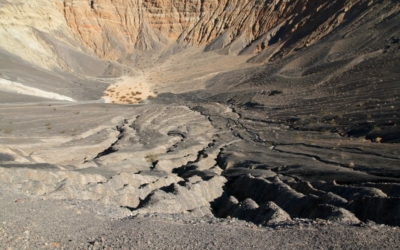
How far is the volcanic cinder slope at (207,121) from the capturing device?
29.5ft

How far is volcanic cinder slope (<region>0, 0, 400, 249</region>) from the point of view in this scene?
898 centimetres

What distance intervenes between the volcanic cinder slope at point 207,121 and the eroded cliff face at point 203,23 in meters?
0.29

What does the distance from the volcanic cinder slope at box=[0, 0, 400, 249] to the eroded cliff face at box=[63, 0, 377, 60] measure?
295 millimetres

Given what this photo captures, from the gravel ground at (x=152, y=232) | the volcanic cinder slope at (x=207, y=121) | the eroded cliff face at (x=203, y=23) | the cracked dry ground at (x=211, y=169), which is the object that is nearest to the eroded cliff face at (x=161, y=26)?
the eroded cliff face at (x=203, y=23)

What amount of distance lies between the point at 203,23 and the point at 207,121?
142ft

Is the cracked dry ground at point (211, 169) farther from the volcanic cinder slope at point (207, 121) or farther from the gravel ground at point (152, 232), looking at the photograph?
the gravel ground at point (152, 232)

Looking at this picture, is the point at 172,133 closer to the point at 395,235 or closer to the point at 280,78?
the point at 280,78

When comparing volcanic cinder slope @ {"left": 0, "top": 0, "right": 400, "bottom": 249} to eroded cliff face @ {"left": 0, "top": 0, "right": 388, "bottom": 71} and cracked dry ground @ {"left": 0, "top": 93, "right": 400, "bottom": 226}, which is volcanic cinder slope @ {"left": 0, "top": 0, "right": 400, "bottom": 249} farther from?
eroded cliff face @ {"left": 0, "top": 0, "right": 388, "bottom": 71}

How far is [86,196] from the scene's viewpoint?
10469 mm

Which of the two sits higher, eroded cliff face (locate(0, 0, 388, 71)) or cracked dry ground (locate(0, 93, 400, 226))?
eroded cliff face (locate(0, 0, 388, 71))

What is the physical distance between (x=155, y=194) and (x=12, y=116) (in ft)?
63.0

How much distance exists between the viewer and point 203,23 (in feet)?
221

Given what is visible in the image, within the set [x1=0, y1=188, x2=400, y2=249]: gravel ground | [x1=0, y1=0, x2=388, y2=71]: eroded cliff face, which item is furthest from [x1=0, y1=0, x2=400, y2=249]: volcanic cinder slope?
[x1=0, y1=0, x2=388, y2=71]: eroded cliff face

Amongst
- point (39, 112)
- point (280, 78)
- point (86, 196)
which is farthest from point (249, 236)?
point (280, 78)
